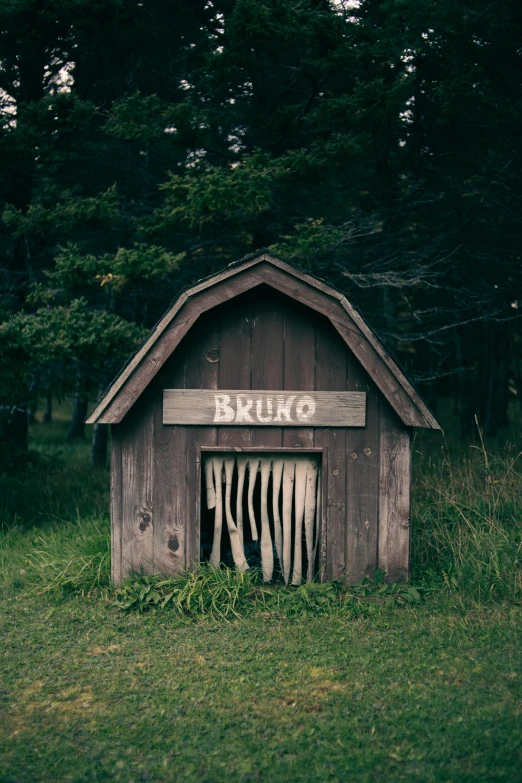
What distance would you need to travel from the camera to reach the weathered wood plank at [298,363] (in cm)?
795

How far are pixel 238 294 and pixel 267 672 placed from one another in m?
3.82

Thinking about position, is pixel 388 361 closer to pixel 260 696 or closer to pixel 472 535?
pixel 472 535

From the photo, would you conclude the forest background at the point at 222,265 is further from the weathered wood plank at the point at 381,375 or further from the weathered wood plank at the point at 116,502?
the weathered wood plank at the point at 381,375

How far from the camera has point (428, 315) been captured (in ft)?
57.1

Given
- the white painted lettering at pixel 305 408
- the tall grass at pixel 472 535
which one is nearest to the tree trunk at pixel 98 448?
the tall grass at pixel 472 535

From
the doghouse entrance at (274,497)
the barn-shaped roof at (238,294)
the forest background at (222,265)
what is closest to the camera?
the forest background at (222,265)

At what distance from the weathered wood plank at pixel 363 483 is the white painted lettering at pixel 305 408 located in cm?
47

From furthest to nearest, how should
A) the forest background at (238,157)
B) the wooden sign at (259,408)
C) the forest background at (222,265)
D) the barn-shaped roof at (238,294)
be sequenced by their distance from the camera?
the forest background at (238,157), the wooden sign at (259,408), the barn-shaped roof at (238,294), the forest background at (222,265)

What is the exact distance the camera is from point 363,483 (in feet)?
26.0

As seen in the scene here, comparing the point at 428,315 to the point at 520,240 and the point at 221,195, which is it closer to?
the point at 520,240

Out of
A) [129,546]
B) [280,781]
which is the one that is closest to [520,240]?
[129,546]

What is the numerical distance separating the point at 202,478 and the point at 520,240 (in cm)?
977

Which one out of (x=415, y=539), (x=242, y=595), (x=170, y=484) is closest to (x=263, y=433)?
(x=170, y=484)

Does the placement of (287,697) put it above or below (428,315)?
below
